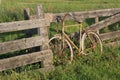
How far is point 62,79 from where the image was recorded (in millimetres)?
7172

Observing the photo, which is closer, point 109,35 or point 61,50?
point 61,50

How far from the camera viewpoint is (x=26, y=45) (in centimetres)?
744

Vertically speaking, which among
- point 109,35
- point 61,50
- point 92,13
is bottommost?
point 61,50

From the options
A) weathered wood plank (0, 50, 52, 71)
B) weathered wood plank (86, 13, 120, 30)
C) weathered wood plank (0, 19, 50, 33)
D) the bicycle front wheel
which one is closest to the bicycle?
the bicycle front wheel

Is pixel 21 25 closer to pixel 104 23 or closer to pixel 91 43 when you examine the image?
pixel 91 43

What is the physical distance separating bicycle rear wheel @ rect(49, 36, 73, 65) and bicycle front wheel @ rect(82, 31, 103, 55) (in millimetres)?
521

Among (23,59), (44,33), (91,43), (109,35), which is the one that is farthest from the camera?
(109,35)

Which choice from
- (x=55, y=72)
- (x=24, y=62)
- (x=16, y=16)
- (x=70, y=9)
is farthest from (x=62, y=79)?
(x=70, y=9)

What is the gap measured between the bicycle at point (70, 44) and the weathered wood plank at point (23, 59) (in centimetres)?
67

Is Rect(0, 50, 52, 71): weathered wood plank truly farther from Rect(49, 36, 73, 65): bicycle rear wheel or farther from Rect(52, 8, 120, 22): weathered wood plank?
Rect(52, 8, 120, 22): weathered wood plank

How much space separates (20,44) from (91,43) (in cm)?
269

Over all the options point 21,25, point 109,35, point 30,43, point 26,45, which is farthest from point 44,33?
point 109,35

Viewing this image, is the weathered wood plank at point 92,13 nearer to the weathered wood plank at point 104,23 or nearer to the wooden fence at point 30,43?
the weathered wood plank at point 104,23

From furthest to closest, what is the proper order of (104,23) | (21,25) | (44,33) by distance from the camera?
(104,23) < (44,33) < (21,25)
